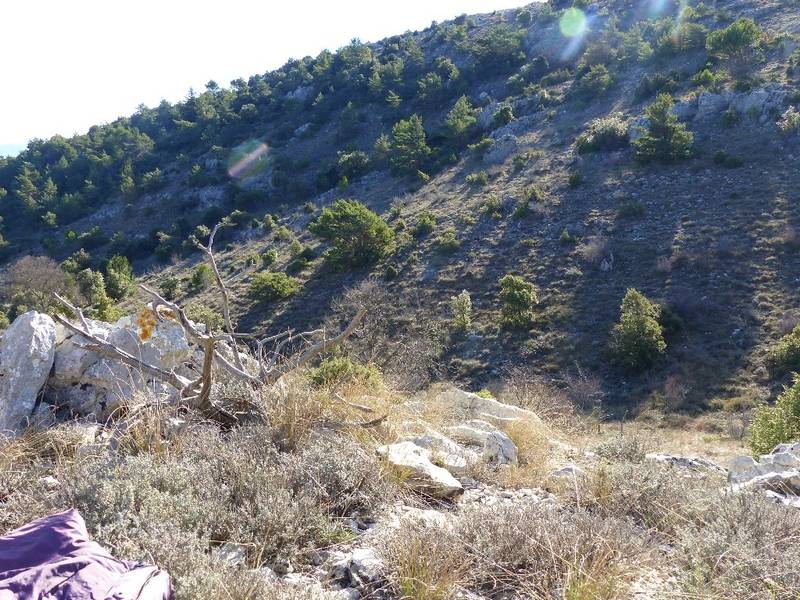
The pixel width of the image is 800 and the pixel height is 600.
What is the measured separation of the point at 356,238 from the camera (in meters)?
22.6

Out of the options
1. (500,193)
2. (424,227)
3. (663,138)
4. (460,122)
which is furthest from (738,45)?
(424,227)

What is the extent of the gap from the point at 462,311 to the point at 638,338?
566 centimetres

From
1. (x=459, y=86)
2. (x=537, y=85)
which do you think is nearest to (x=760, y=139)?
A: (x=537, y=85)

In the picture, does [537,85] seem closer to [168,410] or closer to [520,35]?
[520,35]

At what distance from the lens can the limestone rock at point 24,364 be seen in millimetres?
3797

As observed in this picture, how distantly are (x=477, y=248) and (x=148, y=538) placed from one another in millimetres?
19884

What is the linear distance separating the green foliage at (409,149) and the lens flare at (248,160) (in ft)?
39.4

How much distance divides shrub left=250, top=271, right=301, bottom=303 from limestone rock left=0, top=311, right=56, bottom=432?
17.4 metres

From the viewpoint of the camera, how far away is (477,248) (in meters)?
21.1

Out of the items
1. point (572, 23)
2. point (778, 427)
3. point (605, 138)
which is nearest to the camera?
point (778, 427)

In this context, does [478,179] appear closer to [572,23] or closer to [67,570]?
[572,23]

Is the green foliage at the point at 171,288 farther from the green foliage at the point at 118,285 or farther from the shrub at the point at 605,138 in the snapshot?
the shrub at the point at 605,138

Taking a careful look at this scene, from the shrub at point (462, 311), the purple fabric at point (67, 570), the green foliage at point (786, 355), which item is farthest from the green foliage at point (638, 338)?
the purple fabric at point (67, 570)

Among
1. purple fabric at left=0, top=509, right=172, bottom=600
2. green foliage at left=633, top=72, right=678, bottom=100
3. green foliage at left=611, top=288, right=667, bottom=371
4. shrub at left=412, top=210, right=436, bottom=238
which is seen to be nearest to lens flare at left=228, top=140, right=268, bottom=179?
shrub at left=412, top=210, right=436, bottom=238
